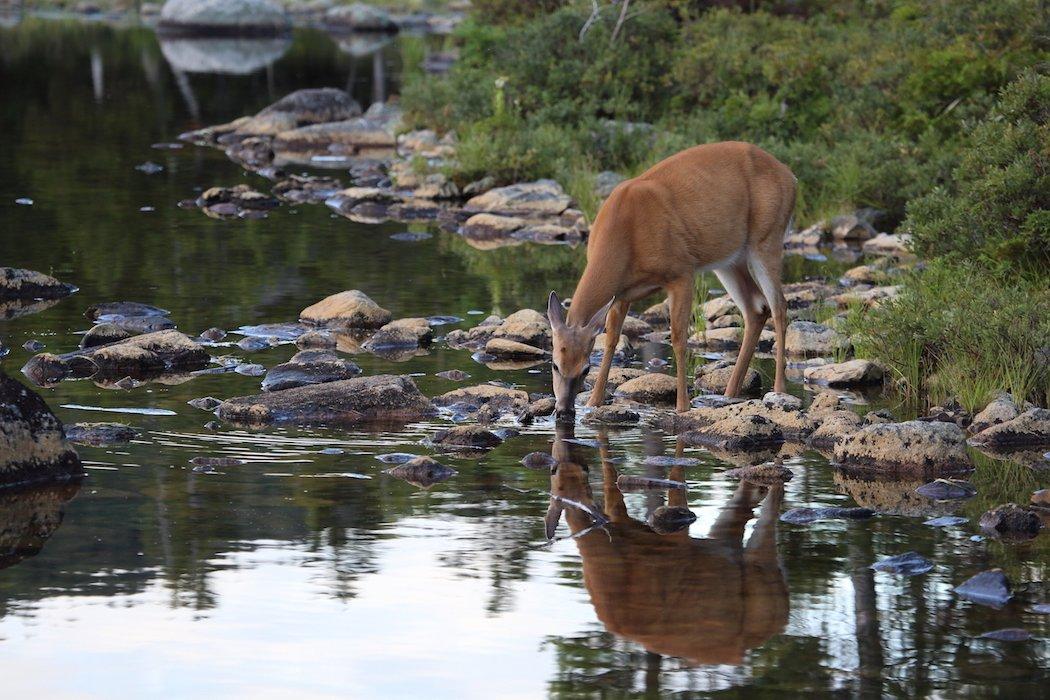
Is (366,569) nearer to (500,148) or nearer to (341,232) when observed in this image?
(341,232)

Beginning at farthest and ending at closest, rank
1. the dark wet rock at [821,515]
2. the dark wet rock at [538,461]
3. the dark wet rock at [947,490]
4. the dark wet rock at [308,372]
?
the dark wet rock at [308,372] → the dark wet rock at [538,461] → the dark wet rock at [947,490] → the dark wet rock at [821,515]

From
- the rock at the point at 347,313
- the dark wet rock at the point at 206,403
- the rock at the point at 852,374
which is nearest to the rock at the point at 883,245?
the rock at the point at 852,374

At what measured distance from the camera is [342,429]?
13133 mm

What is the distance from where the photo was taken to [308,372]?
47.5 feet

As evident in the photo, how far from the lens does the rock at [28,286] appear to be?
18594 millimetres

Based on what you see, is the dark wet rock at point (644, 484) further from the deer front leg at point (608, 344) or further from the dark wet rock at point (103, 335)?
the dark wet rock at point (103, 335)

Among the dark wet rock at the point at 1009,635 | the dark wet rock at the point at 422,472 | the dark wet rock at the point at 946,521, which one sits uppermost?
the dark wet rock at the point at 422,472

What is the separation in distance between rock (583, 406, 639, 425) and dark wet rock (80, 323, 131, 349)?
15.9ft

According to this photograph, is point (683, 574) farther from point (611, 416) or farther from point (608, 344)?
point (608, 344)

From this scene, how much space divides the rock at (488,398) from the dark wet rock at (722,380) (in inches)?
71.8

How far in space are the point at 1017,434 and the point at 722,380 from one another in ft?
9.44

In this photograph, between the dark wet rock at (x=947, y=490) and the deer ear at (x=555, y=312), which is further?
the deer ear at (x=555, y=312)

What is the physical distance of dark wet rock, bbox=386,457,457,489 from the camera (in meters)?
11.6

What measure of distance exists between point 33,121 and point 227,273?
2022cm
